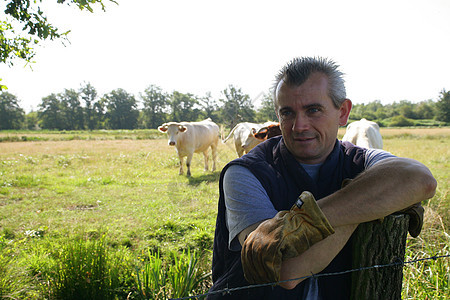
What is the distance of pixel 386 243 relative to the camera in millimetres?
1276

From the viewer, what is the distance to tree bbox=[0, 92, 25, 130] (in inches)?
2822

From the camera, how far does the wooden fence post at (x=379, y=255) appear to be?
1246 millimetres

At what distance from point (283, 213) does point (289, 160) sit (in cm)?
46

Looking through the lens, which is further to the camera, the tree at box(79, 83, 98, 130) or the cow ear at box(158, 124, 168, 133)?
the tree at box(79, 83, 98, 130)

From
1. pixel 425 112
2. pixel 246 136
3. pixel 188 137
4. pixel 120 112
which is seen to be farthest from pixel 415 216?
pixel 425 112

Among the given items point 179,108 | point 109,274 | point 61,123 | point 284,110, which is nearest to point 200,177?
point 109,274

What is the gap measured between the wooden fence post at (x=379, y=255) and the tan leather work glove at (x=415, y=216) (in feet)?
0.11

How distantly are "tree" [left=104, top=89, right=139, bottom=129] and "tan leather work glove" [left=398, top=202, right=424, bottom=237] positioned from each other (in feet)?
261

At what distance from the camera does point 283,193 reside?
1.49 m

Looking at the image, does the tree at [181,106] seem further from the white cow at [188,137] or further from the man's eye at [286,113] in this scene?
the man's eye at [286,113]

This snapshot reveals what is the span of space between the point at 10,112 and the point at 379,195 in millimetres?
90992

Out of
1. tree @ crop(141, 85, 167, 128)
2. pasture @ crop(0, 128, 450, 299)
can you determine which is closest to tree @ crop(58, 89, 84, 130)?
tree @ crop(141, 85, 167, 128)

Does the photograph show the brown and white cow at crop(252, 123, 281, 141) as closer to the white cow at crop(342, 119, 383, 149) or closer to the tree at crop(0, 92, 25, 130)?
the white cow at crop(342, 119, 383, 149)

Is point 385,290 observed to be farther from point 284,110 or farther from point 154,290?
point 154,290
